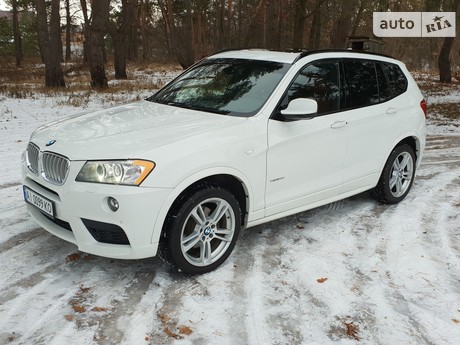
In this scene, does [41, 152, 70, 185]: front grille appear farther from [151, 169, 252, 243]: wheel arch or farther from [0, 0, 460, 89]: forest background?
[0, 0, 460, 89]: forest background

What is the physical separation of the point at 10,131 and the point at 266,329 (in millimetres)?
8162

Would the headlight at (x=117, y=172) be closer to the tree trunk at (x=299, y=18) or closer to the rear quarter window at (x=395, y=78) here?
the rear quarter window at (x=395, y=78)

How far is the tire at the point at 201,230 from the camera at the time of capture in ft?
11.8

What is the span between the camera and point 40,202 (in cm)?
380

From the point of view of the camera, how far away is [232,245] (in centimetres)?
408

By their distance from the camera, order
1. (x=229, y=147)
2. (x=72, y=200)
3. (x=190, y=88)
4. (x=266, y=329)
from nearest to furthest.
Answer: (x=266, y=329) → (x=72, y=200) → (x=229, y=147) → (x=190, y=88)

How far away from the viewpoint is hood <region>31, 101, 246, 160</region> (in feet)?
11.5

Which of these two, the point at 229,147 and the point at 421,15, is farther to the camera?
the point at 421,15

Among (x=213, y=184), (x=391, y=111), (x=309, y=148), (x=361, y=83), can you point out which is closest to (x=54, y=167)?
(x=213, y=184)

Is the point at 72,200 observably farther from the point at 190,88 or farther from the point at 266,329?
the point at 190,88

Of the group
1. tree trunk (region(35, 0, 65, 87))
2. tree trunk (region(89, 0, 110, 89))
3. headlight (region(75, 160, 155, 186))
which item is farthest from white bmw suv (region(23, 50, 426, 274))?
tree trunk (region(35, 0, 65, 87))

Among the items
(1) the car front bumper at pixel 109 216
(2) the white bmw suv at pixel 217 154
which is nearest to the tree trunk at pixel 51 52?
(2) the white bmw suv at pixel 217 154

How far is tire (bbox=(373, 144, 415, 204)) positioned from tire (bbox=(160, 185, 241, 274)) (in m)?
2.35

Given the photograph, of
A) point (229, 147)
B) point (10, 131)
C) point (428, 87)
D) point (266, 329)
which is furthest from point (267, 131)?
point (428, 87)
